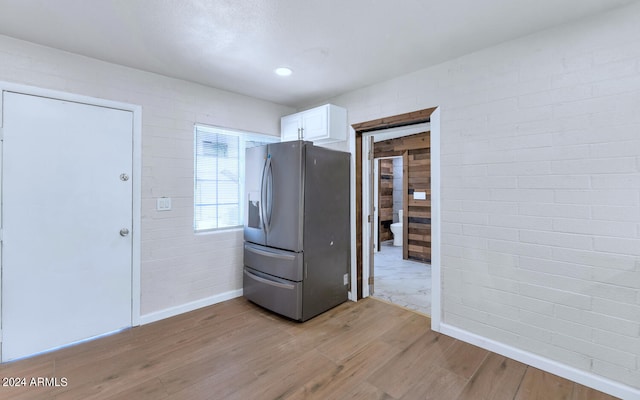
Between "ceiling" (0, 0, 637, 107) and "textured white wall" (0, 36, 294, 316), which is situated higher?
"ceiling" (0, 0, 637, 107)

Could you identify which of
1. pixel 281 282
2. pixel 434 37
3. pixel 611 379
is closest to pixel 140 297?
pixel 281 282

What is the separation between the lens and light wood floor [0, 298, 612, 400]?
1.86m

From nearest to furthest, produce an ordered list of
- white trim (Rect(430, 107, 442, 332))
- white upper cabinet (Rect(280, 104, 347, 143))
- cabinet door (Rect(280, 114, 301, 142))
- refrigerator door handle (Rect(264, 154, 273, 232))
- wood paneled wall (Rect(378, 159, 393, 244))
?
white trim (Rect(430, 107, 442, 332))
refrigerator door handle (Rect(264, 154, 273, 232))
white upper cabinet (Rect(280, 104, 347, 143))
cabinet door (Rect(280, 114, 301, 142))
wood paneled wall (Rect(378, 159, 393, 244))

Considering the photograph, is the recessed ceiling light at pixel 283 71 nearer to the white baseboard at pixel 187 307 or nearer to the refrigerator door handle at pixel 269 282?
the refrigerator door handle at pixel 269 282

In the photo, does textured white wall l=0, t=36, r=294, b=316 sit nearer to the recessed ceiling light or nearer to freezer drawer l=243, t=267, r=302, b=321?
freezer drawer l=243, t=267, r=302, b=321

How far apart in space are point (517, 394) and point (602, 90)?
205cm

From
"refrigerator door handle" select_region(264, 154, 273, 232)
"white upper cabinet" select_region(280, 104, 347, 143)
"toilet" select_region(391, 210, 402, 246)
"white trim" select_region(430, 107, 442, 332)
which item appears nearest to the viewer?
"white trim" select_region(430, 107, 442, 332)

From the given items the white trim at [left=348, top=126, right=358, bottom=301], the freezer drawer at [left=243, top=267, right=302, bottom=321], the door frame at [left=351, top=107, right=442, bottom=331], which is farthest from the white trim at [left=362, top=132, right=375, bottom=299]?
the freezer drawer at [left=243, top=267, right=302, bottom=321]

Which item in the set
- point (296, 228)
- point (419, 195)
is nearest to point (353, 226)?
point (296, 228)

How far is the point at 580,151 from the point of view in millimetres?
1932

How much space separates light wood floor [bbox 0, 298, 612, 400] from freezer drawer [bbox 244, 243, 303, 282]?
489 mm

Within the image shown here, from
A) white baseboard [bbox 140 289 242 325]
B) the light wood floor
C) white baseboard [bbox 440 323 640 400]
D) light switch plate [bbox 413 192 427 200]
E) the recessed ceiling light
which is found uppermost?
the recessed ceiling light

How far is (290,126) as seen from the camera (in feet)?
12.0

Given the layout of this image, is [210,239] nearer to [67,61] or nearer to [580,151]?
[67,61]
